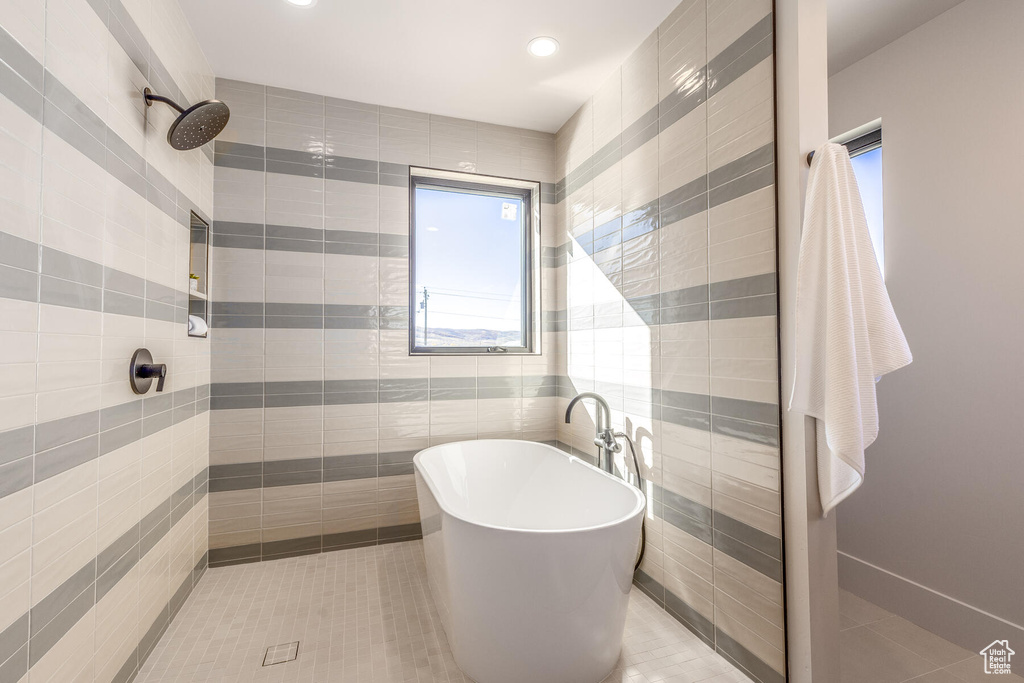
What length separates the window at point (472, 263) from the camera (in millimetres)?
2914

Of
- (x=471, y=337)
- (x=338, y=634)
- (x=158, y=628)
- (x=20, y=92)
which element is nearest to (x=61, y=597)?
(x=158, y=628)

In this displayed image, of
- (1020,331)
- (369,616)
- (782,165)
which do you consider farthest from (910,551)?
(369,616)

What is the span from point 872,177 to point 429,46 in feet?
7.44

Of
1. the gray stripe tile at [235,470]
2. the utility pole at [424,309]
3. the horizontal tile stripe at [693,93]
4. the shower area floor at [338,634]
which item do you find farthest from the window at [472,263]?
Result: the shower area floor at [338,634]

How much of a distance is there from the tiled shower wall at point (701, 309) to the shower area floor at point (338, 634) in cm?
18

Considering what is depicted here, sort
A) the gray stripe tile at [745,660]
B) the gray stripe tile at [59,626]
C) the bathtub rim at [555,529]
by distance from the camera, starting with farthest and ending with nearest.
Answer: the gray stripe tile at [745,660] < the bathtub rim at [555,529] < the gray stripe tile at [59,626]

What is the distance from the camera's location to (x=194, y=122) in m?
1.73

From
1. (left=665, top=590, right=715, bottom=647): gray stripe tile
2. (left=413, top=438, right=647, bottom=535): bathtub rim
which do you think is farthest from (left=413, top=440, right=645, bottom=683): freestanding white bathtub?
(left=665, top=590, right=715, bottom=647): gray stripe tile

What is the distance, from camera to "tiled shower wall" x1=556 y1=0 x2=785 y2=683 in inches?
62.1

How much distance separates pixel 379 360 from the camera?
8.91 feet

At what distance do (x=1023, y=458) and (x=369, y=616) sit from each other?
103 inches

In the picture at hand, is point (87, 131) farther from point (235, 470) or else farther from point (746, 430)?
point (746, 430)

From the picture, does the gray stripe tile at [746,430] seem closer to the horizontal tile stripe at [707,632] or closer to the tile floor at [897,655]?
the horizontal tile stripe at [707,632]

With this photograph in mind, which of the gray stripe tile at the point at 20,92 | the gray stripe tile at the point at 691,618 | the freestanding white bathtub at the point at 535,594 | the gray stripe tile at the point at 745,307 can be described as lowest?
the gray stripe tile at the point at 691,618
